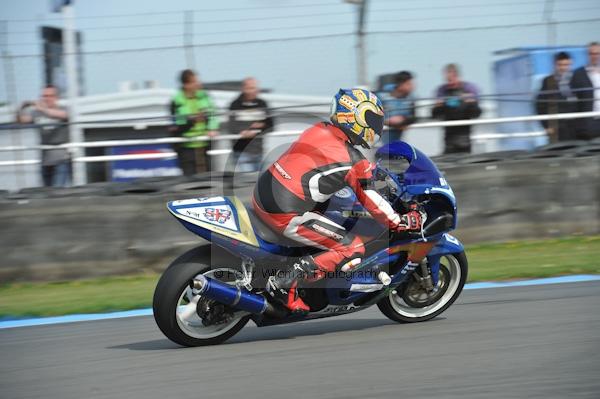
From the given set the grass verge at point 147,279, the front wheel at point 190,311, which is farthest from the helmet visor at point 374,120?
the grass verge at point 147,279

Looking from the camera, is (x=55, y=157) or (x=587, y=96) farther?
(x=587, y=96)

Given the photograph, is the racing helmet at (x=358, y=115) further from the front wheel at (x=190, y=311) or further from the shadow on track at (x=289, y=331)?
the shadow on track at (x=289, y=331)

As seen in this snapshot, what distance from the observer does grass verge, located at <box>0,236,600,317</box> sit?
7.62m

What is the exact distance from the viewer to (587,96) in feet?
32.9

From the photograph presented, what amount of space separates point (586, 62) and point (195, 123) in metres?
5.08

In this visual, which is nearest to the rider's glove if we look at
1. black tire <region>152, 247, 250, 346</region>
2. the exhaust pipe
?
the exhaust pipe

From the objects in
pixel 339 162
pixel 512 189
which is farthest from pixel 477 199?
pixel 339 162

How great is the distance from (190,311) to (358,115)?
70.7 inches

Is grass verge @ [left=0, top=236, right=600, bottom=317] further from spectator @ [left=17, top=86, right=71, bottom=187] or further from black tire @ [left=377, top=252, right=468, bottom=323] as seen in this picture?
black tire @ [left=377, top=252, right=468, bottom=323]

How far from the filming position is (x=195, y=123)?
940cm

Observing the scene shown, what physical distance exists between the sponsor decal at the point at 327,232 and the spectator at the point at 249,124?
12.0 feet

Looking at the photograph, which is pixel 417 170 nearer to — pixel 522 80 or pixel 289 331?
pixel 289 331

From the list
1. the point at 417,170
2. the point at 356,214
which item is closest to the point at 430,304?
the point at 356,214

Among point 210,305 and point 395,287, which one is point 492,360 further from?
point 210,305
